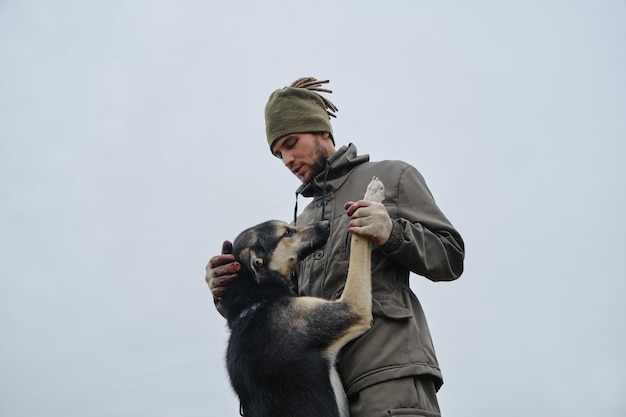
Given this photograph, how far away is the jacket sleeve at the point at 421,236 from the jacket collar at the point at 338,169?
21.0 inches

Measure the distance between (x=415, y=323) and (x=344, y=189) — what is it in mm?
1397

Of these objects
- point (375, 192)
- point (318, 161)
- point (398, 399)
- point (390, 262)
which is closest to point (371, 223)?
point (375, 192)

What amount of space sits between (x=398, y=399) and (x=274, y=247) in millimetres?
2032

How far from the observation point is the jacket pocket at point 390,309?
4.34 m

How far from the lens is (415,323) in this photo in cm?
437

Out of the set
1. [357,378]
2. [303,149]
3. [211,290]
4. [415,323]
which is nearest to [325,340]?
[357,378]

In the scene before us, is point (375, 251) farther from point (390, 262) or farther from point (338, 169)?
point (338, 169)

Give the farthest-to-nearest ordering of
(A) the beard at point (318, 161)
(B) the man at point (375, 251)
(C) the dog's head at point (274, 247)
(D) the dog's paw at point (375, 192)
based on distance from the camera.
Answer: (A) the beard at point (318, 161), (C) the dog's head at point (274, 247), (D) the dog's paw at point (375, 192), (B) the man at point (375, 251)

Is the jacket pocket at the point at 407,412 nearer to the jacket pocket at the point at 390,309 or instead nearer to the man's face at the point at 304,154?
the jacket pocket at the point at 390,309

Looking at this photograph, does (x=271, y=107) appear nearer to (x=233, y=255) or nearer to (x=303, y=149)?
(x=303, y=149)

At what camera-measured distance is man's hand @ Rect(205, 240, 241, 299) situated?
5055 mm

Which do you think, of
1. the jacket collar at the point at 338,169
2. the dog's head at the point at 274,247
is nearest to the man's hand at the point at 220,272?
the dog's head at the point at 274,247

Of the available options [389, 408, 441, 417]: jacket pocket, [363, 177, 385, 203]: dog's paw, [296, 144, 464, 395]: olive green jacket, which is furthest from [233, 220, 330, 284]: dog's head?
[389, 408, 441, 417]: jacket pocket

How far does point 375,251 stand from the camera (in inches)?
185
